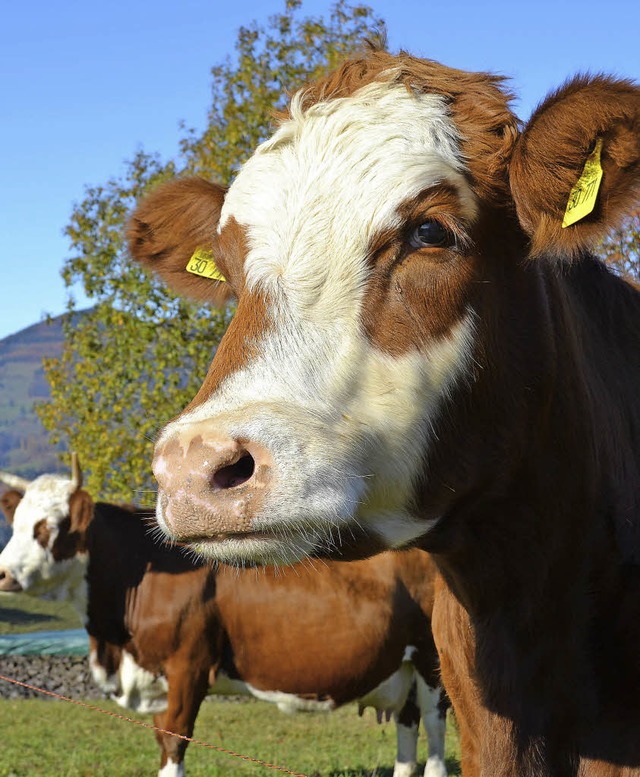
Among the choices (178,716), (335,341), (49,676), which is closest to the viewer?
(335,341)

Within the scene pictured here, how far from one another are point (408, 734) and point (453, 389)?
6.96m

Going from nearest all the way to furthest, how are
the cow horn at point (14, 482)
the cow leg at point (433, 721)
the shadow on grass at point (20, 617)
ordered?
the cow leg at point (433, 721)
the cow horn at point (14, 482)
the shadow on grass at point (20, 617)

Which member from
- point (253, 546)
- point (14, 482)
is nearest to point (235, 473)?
point (253, 546)

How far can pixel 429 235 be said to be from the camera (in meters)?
2.32

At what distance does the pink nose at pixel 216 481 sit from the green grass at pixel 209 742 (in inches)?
259

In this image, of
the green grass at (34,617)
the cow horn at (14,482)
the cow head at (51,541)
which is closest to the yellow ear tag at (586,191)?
the cow head at (51,541)

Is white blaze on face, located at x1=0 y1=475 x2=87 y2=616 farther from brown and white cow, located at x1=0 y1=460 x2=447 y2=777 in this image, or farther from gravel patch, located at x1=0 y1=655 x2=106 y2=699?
gravel patch, located at x1=0 y1=655 x2=106 y2=699

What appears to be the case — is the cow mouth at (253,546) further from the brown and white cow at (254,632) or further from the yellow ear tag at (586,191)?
the brown and white cow at (254,632)

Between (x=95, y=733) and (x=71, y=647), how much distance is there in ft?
21.6

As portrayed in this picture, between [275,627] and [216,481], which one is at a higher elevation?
[275,627]

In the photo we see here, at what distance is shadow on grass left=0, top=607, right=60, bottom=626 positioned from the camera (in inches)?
896

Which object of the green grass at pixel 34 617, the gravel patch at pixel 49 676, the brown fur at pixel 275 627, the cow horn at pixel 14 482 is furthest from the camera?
the green grass at pixel 34 617

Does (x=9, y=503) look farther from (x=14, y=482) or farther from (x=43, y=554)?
(x=43, y=554)

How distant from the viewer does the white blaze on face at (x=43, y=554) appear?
28.1ft
